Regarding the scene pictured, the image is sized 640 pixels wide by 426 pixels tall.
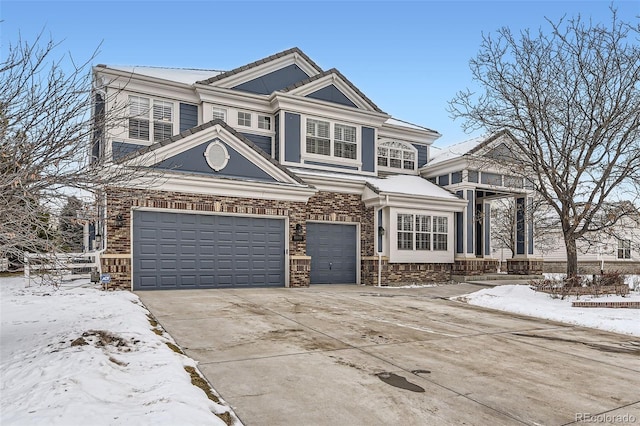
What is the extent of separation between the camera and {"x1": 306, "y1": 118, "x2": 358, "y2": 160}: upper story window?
16.7 metres

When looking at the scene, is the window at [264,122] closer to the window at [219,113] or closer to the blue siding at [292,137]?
the blue siding at [292,137]

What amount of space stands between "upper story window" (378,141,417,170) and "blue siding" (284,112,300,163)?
15.8 feet

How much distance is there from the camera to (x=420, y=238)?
56.4 feet

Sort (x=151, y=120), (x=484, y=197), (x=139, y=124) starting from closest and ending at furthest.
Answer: (x=151, y=120), (x=139, y=124), (x=484, y=197)

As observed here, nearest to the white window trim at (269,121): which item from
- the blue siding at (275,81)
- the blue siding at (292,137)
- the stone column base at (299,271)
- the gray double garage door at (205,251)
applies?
the blue siding at (292,137)

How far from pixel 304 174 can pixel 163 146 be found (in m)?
5.13

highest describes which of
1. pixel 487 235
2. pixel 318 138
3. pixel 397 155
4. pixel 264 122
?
pixel 264 122

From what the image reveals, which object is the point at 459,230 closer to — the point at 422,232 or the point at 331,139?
the point at 422,232

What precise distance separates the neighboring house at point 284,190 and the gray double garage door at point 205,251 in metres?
0.03

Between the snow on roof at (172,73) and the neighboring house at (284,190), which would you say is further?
the snow on roof at (172,73)

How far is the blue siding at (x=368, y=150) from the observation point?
17797 millimetres

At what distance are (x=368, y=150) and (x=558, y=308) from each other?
9879 mm

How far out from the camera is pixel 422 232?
1722cm
